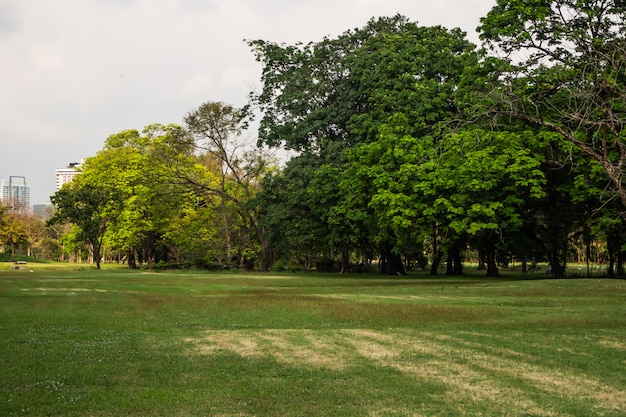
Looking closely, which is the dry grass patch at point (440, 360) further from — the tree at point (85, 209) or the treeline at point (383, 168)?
the tree at point (85, 209)

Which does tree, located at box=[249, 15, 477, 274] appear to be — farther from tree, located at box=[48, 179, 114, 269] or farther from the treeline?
tree, located at box=[48, 179, 114, 269]

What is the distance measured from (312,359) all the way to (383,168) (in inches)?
1165

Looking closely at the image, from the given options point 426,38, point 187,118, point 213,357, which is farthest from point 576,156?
point 187,118

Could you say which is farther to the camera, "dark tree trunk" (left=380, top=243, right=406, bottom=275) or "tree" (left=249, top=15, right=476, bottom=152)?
"dark tree trunk" (left=380, top=243, right=406, bottom=275)

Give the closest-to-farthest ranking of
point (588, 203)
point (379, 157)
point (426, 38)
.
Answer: point (588, 203) → point (379, 157) → point (426, 38)

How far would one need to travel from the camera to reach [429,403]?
8938 mm

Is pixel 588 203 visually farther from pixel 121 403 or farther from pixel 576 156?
pixel 121 403

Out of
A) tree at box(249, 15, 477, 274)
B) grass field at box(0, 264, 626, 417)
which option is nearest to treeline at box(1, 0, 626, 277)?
tree at box(249, 15, 477, 274)

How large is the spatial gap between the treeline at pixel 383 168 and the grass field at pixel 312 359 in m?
4.63

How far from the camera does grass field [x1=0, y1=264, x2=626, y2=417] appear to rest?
887cm

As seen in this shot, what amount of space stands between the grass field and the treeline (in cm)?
463

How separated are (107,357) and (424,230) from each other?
29.2 meters

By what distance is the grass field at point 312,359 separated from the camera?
887cm

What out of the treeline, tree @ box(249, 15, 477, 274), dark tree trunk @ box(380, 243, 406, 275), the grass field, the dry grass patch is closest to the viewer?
the grass field
